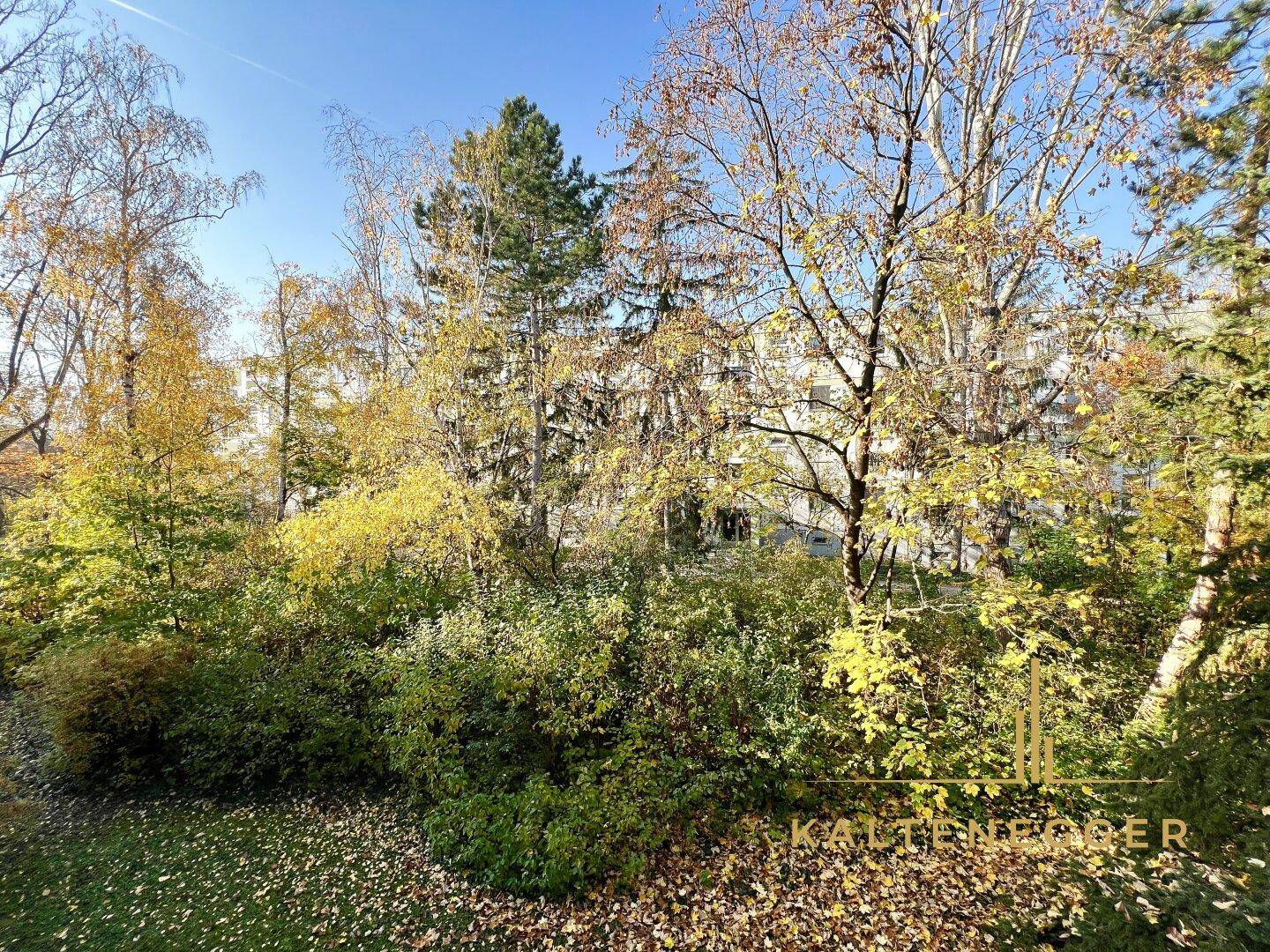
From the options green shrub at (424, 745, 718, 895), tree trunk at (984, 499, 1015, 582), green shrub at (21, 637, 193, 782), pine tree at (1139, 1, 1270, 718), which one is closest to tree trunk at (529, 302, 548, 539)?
green shrub at (21, 637, 193, 782)

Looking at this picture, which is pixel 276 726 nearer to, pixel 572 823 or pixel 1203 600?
pixel 572 823

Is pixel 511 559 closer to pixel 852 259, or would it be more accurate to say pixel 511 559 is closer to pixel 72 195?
pixel 852 259

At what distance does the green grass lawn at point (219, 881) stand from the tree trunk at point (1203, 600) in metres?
6.77

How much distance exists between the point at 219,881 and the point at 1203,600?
384 inches

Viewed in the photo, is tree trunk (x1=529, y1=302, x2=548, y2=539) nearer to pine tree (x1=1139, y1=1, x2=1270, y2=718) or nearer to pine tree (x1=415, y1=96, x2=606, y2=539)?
pine tree (x1=415, y1=96, x2=606, y2=539)

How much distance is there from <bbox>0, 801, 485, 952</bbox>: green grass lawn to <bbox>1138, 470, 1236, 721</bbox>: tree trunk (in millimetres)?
6772

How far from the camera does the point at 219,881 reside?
4.53 m

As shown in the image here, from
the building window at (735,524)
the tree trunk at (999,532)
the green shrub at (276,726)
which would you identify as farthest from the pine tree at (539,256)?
the tree trunk at (999,532)

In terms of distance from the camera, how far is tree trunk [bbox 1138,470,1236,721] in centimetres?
432

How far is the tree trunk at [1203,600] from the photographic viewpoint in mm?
4324

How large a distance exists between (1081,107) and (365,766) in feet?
34.0

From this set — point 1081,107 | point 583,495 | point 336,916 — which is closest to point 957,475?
point 1081,107

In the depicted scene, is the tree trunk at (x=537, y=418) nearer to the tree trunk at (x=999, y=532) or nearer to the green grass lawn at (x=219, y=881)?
the green grass lawn at (x=219, y=881)

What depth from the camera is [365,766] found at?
6.15 meters
